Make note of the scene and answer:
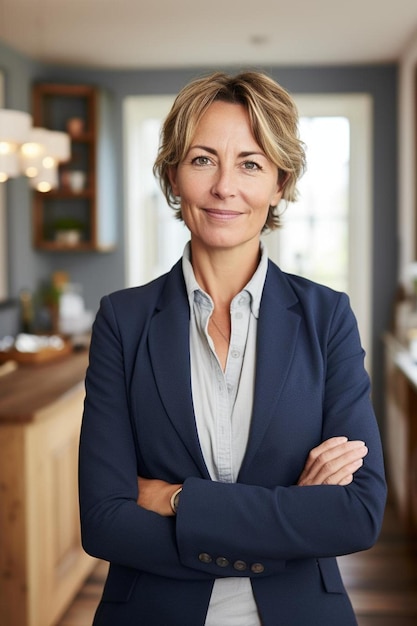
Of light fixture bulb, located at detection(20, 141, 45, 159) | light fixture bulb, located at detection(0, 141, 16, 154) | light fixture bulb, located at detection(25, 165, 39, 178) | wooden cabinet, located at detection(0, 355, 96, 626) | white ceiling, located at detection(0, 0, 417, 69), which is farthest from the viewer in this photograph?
white ceiling, located at detection(0, 0, 417, 69)

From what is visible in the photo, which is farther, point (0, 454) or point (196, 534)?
point (0, 454)

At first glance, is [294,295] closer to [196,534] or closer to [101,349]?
[101,349]

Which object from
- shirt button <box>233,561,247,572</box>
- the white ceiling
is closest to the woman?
shirt button <box>233,561,247,572</box>

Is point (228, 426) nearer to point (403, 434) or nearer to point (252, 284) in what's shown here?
point (252, 284)

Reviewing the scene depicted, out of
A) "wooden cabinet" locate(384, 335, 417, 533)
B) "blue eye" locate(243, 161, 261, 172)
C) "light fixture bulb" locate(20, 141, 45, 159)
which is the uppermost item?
"light fixture bulb" locate(20, 141, 45, 159)

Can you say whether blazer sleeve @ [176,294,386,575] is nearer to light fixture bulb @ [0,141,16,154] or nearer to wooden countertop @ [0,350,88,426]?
wooden countertop @ [0,350,88,426]

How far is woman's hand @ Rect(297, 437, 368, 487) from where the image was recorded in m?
1.48

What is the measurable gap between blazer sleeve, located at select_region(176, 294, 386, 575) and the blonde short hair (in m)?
0.45

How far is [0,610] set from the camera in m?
3.29

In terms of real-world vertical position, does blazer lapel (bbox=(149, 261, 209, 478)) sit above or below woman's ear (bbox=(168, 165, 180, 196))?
below

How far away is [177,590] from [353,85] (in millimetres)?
5564

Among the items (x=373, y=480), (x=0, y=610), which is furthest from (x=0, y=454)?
(x=373, y=480)

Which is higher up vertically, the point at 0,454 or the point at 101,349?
the point at 101,349

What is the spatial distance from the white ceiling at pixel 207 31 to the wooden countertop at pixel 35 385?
6.24 feet
